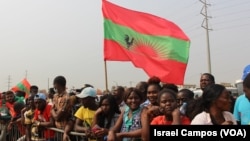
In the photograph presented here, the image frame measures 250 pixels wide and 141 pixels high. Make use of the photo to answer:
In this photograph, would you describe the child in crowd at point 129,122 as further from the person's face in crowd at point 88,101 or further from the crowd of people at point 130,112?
the person's face in crowd at point 88,101

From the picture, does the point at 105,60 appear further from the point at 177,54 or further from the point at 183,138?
the point at 183,138

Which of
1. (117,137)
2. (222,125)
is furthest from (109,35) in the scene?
(222,125)

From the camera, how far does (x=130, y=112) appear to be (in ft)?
15.2

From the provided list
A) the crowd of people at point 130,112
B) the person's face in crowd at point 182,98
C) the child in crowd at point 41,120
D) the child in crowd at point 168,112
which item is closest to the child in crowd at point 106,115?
the crowd of people at point 130,112

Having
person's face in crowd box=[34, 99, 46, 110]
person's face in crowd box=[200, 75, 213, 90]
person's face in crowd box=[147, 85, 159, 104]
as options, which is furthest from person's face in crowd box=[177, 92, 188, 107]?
person's face in crowd box=[34, 99, 46, 110]

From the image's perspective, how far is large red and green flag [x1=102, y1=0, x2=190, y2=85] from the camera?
8.50 m

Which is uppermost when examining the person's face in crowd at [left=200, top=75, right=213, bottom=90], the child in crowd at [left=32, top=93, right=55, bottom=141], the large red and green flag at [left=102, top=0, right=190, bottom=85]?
the large red and green flag at [left=102, top=0, right=190, bottom=85]

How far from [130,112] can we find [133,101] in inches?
5.6

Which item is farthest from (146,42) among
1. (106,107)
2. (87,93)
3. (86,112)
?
(106,107)

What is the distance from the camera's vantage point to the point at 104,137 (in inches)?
185

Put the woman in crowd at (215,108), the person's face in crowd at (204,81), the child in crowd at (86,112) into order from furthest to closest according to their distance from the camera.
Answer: the person's face in crowd at (204,81)
the child in crowd at (86,112)
the woman in crowd at (215,108)

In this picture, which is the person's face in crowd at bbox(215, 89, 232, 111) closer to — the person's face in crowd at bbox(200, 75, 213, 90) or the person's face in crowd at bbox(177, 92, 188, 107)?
the person's face in crowd at bbox(177, 92, 188, 107)

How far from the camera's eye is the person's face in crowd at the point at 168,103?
4051 millimetres

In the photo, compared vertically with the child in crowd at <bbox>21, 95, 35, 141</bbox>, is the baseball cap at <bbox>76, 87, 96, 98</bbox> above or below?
above
